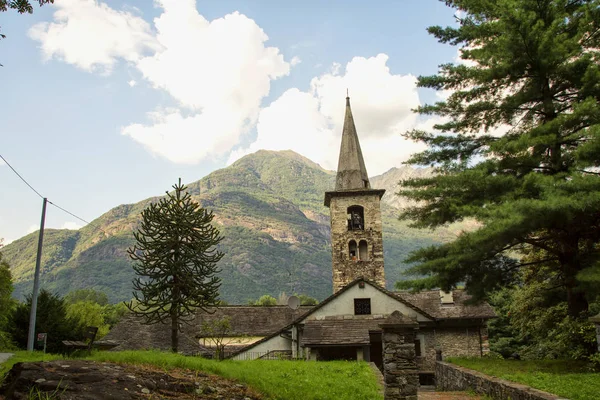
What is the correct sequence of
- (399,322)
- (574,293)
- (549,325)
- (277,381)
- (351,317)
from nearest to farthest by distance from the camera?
(399,322) → (277,381) → (574,293) → (549,325) → (351,317)

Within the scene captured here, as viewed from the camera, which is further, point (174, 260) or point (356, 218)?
point (356, 218)

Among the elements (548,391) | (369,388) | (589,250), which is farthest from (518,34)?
(369,388)

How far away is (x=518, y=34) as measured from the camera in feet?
42.3

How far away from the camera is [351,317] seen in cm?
2491

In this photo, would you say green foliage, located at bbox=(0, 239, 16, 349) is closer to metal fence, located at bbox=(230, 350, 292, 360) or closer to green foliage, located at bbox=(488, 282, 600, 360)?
metal fence, located at bbox=(230, 350, 292, 360)

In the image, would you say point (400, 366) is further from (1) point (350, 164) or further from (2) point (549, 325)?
(1) point (350, 164)

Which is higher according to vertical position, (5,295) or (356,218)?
(356,218)

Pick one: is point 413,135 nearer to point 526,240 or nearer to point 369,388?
point 526,240

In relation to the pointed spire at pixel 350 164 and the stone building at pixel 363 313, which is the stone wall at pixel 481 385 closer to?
the stone building at pixel 363 313

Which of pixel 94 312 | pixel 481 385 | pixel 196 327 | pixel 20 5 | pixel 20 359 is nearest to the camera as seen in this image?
pixel 20 5

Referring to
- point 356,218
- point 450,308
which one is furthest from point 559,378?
point 356,218

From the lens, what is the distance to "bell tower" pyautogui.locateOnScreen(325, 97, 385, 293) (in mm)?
30031

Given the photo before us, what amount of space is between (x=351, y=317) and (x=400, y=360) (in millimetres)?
16289

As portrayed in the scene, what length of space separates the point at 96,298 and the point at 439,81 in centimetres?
10248
